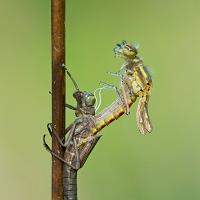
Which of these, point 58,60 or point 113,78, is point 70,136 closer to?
point 58,60

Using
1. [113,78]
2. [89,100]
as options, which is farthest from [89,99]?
[113,78]

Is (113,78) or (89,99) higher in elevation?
(113,78)

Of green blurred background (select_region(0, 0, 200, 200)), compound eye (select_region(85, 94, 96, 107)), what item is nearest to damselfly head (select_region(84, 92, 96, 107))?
compound eye (select_region(85, 94, 96, 107))

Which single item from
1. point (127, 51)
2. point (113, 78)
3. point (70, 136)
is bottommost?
point (70, 136)

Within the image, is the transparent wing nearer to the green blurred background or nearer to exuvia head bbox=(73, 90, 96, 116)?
exuvia head bbox=(73, 90, 96, 116)

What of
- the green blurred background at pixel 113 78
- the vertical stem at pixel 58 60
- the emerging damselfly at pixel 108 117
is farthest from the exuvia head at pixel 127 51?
the green blurred background at pixel 113 78

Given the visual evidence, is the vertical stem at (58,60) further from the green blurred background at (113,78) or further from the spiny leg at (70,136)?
the green blurred background at (113,78)
